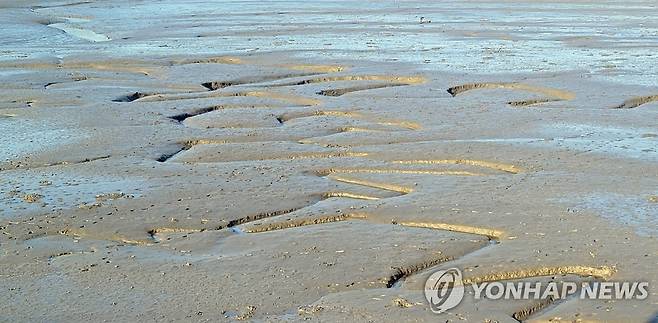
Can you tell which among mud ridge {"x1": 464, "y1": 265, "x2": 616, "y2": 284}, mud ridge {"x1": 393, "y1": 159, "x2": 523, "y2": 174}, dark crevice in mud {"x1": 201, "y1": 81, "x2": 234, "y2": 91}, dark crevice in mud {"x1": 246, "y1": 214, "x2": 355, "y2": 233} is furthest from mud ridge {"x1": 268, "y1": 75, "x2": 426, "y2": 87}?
mud ridge {"x1": 464, "y1": 265, "x2": 616, "y2": 284}

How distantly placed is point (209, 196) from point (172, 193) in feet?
0.83

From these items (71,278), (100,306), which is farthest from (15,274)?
(100,306)

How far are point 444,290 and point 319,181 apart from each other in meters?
2.35

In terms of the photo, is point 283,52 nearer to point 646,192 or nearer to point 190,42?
point 190,42

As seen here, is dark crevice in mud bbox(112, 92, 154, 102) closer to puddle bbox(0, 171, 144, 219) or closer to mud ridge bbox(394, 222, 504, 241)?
puddle bbox(0, 171, 144, 219)

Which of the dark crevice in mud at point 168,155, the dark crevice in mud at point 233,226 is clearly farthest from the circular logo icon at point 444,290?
the dark crevice in mud at point 168,155

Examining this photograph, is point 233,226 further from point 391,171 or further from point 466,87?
point 466,87

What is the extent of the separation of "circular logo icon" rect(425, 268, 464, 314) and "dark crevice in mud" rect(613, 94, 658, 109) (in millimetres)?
5450

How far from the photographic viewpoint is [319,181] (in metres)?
6.70

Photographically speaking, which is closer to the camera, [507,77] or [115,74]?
[507,77]

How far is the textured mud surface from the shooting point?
181 inches

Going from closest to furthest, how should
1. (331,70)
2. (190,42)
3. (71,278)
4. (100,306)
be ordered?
(100,306) → (71,278) → (331,70) → (190,42)

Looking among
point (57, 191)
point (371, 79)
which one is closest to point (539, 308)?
point (57, 191)

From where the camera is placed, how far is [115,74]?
12.5 meters
